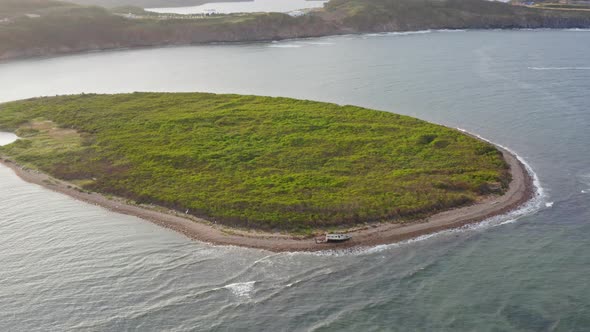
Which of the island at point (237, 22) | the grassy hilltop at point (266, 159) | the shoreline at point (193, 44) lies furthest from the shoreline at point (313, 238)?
the island at point (237, 22)

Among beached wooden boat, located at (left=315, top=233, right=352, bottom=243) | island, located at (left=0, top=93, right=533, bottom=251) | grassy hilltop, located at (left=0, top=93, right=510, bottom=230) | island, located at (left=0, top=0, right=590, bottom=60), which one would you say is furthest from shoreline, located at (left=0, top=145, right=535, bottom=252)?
island, located at (left=0, top=0, right=590, bottom=60)

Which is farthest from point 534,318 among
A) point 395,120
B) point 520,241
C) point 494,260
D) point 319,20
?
point 319,20

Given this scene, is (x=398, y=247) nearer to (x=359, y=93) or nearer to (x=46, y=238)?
(x=46, y=238)

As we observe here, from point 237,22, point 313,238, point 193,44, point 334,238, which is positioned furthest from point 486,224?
point 237,22

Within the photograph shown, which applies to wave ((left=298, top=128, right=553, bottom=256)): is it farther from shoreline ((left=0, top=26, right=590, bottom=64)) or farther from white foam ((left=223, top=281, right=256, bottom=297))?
shoreline ((left=0, top=26, right=590, bottom=64))

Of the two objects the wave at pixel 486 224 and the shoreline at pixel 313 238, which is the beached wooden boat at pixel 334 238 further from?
the wave at pixel 486 224
